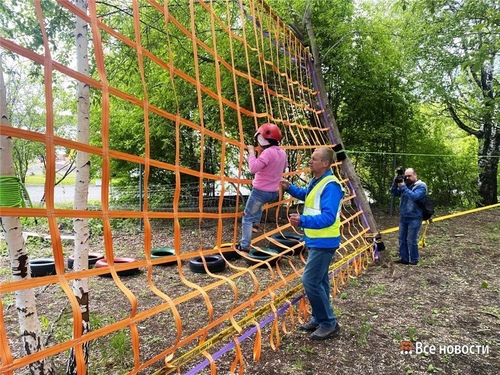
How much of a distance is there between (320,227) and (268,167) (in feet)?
2.31

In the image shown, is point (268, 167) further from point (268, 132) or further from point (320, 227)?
point (320, 227)

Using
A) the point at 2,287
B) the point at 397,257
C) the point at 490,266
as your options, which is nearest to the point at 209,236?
the point at 397,257

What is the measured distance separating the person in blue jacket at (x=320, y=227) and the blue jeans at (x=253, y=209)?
20 centimetres

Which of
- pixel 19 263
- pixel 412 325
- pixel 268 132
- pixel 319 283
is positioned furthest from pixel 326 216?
pixel 19 263

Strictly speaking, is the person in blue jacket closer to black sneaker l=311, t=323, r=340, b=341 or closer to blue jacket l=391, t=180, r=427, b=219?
black sneaker l=311, t=323, r=340, b=341

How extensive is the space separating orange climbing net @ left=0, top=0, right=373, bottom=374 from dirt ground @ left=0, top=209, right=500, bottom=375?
0.14 ft

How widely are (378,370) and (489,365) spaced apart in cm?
70

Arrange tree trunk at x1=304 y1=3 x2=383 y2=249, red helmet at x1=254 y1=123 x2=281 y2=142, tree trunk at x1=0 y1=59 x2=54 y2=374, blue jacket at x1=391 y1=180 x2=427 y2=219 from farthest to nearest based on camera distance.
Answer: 1. blue jacket at x1=391 y1=180 x2=427 y2=219
2. tree trunk at x1=304 y1=3 x2=383 y2=249
3. red helmet at x1=254 y1=123 x2=281 y2=142
4. tree trunk at x1=0 y1=59 x2=54 y2=374

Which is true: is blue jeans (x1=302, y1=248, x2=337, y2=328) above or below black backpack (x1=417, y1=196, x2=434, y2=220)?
below

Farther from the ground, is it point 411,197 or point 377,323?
point 411,197

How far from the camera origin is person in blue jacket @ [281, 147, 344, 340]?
230 centimetres

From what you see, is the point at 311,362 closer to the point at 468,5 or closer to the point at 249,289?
the point at 249,289

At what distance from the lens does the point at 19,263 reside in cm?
184

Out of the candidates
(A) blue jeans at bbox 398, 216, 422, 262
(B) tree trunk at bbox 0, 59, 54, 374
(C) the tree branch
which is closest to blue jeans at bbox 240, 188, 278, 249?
(B) tree trunk at bbox 0, 59, 54, 374
